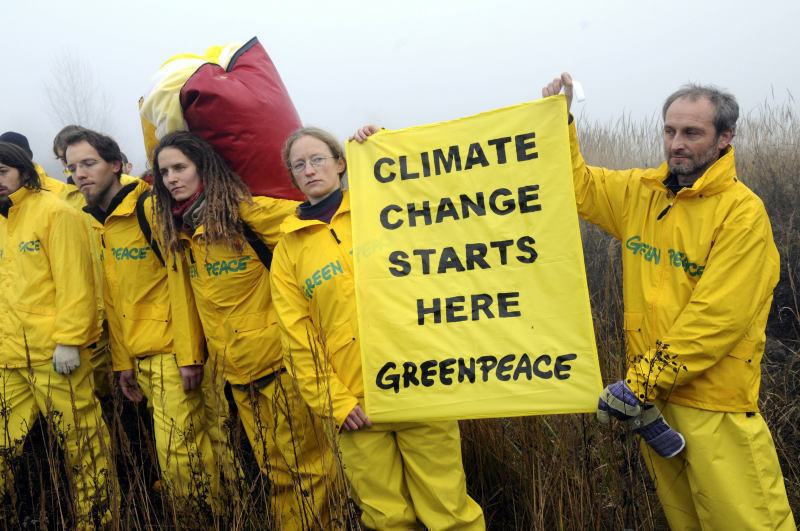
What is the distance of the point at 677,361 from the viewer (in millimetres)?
2037

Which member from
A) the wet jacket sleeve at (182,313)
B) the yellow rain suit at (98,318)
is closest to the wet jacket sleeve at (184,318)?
the wet jacket sleeve at (182,313)

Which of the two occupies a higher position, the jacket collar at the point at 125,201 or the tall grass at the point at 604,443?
the jacket collar at the point at 125,201

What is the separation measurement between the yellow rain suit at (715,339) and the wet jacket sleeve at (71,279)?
119 inches

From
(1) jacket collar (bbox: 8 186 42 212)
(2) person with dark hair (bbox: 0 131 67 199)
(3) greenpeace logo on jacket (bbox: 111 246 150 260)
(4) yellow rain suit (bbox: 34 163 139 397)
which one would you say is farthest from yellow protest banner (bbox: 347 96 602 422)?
(2) person with dark hair (bbox: 0 131 67 199)

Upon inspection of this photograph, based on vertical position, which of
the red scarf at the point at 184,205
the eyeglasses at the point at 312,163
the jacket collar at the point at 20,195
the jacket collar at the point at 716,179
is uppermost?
the jacket collar at the point at 20,195

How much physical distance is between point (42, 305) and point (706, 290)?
3601mm

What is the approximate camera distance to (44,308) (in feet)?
11.1

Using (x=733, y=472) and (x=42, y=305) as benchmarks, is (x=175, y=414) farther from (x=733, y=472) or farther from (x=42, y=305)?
(x=733, y=472)

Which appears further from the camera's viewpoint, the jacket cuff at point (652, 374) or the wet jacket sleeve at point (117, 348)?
the wet jacket sleeve at point (117, 348)

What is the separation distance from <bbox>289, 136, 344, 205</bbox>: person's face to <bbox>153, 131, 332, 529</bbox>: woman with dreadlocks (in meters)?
0.42

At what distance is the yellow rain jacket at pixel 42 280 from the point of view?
3295mm

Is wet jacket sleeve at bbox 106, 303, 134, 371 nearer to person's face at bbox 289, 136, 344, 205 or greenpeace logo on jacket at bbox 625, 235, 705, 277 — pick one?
person's face at bbox 289, 136, 344, 205

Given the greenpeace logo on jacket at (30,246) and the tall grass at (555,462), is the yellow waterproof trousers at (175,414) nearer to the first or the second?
the tall grass at (555,462)

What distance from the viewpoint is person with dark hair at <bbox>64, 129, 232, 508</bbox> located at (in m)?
3.16
